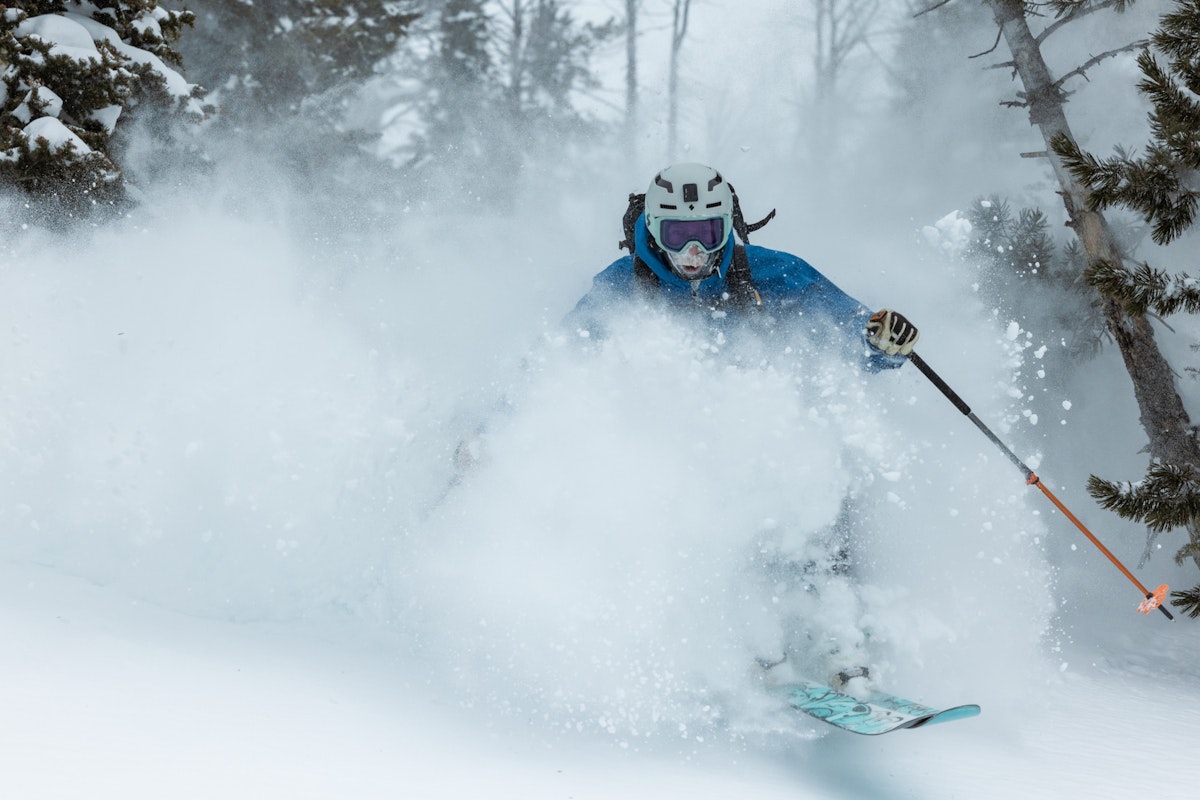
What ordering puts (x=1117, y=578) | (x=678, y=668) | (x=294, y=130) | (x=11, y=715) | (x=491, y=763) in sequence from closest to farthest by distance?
(x=11, y=715)
(x=491, y=763)
(x=678, y=668)
(x=1117, y=578)
(x=294, y=130)

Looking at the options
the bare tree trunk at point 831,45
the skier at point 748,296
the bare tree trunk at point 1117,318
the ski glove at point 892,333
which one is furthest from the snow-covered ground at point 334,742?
the bare tree trunk at point 831,45

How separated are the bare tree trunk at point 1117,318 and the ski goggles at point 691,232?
93.6 inches

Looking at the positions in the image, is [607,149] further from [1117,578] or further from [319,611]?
[319,611]

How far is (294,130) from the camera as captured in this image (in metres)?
11.2

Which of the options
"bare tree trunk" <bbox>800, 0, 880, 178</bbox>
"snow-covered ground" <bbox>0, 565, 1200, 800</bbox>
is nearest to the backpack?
"snow-covered ground" <bbox>0, 565, 1200, 800</bbox>

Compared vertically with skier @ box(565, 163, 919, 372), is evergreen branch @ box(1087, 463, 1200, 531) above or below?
below

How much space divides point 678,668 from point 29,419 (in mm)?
3106

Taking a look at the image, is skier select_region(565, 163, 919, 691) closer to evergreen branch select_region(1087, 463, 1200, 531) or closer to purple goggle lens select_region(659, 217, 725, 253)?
purple goggle lens select_region(659, 217, 725, 253)

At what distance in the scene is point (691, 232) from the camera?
4062 millimetres

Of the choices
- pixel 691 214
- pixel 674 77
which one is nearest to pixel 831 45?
pixel 674 77

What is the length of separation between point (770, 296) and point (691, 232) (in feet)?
1.93

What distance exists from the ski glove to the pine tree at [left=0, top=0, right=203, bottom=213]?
4949 millimetres

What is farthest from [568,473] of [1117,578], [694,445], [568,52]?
[568,52]

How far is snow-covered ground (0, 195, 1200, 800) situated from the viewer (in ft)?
8.73
